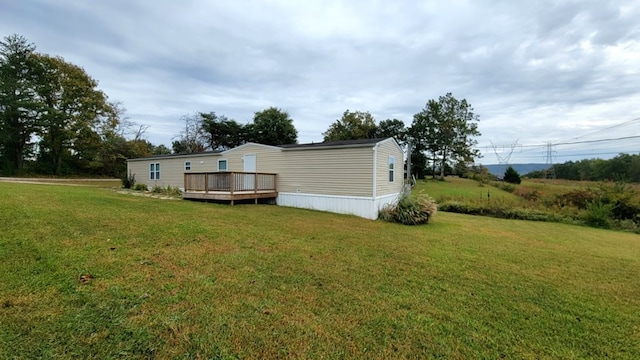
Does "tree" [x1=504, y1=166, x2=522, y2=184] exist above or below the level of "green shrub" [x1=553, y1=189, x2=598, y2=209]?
above

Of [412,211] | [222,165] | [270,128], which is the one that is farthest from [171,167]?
[270,128]

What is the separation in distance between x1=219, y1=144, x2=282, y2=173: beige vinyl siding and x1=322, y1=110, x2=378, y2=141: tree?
74.3 ft

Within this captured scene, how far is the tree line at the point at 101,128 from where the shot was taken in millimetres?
21969

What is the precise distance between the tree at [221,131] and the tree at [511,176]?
3153cm

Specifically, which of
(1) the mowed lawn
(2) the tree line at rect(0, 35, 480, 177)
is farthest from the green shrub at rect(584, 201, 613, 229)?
(2) the tree line at rect(0, 35, 480, 177)

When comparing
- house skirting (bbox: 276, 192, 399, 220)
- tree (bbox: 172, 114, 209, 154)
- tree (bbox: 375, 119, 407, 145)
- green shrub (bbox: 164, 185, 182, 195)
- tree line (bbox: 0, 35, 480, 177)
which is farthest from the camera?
tree (bbox: 375, 119, 407, 145)

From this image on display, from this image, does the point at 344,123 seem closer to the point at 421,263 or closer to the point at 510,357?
the point at 421,263

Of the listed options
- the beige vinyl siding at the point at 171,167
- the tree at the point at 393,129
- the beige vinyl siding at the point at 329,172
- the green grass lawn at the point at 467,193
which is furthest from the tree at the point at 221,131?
the beige vinyl siding at the point at 329,172

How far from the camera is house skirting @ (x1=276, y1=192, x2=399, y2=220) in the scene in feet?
33.4

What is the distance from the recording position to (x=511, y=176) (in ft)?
99.3

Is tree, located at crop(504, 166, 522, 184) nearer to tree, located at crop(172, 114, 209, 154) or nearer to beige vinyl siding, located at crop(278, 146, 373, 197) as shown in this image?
beige vinyl siding, located at crop(278, 146, 373, 197)

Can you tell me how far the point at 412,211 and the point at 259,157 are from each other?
761cm

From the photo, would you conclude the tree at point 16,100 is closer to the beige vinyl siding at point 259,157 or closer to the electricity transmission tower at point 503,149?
the beige vinyl siding at point 259,157

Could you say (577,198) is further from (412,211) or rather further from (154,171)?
(154,171)
